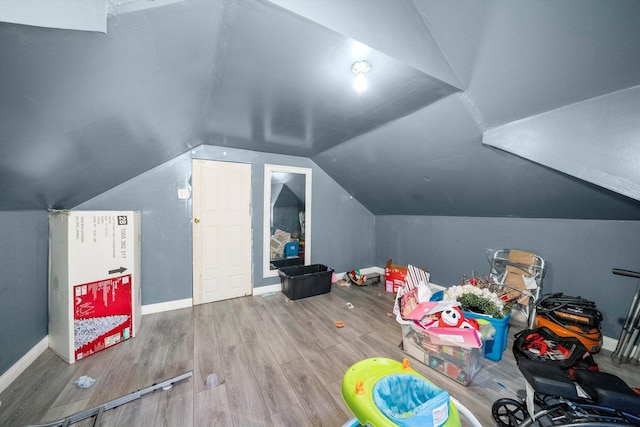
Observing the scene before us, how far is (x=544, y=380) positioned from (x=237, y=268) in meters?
2.97

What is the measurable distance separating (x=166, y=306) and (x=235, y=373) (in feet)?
5.07

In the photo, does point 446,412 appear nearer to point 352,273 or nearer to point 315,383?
point 315,383

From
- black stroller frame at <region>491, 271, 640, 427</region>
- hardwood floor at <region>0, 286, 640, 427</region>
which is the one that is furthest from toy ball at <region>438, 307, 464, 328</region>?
black stroller frame at <region>491, 271, 640, 427</region>

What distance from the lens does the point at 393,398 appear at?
3.28ft

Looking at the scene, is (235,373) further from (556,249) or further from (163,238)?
(556,249)

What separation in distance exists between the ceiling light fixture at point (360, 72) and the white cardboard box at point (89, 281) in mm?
2232

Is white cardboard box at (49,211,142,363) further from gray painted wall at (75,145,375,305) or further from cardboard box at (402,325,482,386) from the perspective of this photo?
cardboard box at (402,325,482,386)

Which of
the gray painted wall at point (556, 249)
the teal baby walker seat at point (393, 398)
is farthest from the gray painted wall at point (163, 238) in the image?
the teal baby walker seat at point (393, 398)

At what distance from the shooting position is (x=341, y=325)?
7.75ft

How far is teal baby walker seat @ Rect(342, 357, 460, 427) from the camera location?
808 mm

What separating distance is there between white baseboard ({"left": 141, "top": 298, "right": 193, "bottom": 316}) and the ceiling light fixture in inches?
117

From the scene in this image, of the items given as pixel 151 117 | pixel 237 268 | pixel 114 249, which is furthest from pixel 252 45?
pixel 237 268

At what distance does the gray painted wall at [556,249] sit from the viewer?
1.98 m

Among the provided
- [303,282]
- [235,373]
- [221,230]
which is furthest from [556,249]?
[221,230]
